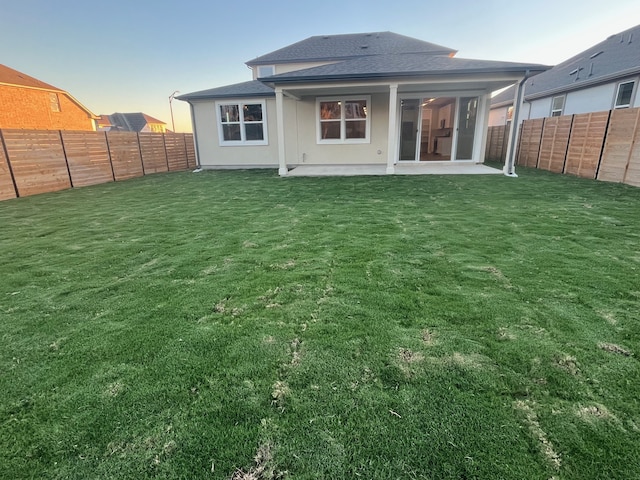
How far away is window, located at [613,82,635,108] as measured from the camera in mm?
11695

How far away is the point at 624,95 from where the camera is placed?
39.3 feet

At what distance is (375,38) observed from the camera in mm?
16078

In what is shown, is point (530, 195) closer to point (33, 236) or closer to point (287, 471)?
point (287, 471)

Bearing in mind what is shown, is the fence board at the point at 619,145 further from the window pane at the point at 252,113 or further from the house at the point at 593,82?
the window pane at the point at 252,113

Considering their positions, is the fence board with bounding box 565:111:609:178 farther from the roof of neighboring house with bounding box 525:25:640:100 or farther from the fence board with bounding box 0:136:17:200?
the fence board with bounding box 0:136:17:200

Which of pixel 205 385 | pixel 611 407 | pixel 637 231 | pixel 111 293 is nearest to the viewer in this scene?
pixel 611 407

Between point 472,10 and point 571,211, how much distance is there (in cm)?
1455

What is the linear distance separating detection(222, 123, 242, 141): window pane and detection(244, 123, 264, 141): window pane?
357 mm

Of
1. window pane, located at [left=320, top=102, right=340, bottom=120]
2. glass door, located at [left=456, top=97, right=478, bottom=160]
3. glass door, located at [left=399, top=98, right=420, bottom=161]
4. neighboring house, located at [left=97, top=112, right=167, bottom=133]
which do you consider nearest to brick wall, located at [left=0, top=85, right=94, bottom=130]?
window pane, located at [left=320, top=102, right=340, bottom=120]

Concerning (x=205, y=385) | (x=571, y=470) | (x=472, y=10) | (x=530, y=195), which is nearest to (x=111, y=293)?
(x=205, y=385)

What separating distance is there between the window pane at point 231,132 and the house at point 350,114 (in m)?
0.04

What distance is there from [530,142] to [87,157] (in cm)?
1561

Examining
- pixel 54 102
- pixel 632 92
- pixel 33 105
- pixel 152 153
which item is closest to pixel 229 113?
pixel 152 153

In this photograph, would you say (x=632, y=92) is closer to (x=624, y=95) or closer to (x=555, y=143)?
(x=624, y=95)
